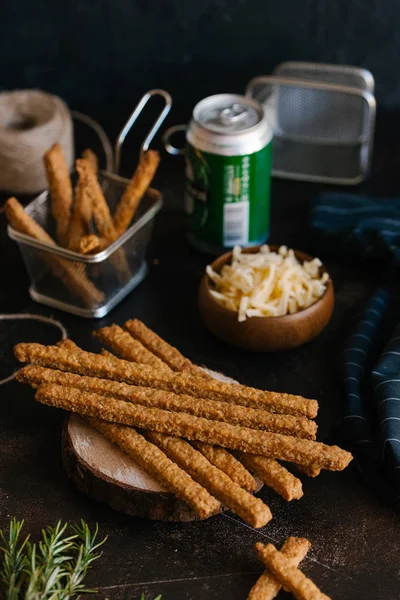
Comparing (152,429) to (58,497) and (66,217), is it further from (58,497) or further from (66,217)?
(66,217)

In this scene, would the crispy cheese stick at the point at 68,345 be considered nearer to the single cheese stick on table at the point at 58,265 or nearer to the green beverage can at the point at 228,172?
the single cheese stick on table at the point at 58,265

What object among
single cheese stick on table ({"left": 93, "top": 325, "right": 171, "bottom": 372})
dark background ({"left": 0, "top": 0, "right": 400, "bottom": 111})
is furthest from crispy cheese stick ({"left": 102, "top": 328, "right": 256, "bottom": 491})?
dark background ({"left": 0, "top": 0, "right": 400, "bottom": 111})

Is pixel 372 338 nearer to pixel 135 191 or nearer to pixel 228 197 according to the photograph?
pixel 228 197

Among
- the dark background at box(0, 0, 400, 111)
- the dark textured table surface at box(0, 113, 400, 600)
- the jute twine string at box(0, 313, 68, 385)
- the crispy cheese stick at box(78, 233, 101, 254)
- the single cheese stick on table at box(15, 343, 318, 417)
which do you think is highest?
the dark background at box(0, 0, 400, 111)

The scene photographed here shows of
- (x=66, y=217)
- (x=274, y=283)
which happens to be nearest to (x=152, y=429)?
(x=274, y=283)

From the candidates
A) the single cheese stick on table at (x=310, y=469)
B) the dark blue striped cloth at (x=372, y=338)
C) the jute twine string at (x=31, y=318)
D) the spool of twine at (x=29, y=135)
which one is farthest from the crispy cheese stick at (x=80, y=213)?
the single cheese stick on table at (x=310, y=469)

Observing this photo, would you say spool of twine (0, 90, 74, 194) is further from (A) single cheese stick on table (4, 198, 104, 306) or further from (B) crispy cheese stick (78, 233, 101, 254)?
(B) crispy cheese stick (78, 233, 101, 254)
